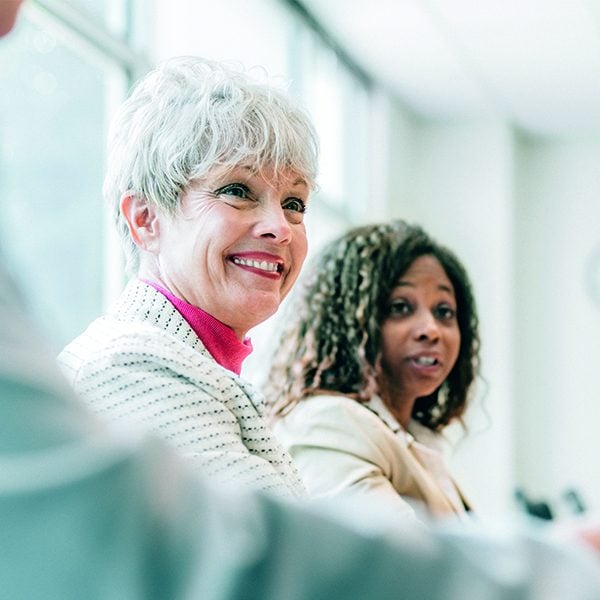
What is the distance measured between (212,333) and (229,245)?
13 centimetres

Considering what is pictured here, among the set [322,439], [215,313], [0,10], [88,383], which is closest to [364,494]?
[322,439]

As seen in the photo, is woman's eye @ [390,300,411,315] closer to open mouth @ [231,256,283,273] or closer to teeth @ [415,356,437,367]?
teeth @ [415,356,437,367]

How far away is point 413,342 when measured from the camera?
231 cm

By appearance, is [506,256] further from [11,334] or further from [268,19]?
[11,334]

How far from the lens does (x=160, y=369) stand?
1.09 m

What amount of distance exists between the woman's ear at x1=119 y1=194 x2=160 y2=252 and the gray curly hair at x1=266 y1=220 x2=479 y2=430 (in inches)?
29.4

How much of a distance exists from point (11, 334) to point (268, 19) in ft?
14.9

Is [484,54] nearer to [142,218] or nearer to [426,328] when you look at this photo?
[426,328]

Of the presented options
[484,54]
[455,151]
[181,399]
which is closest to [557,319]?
[455,151]

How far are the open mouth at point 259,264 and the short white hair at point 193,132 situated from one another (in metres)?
0.11

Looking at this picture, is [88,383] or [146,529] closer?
[146,529]

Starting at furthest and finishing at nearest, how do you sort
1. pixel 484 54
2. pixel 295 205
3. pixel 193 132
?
pixel 484 54 < pixel 295 205 < pixel 193 132

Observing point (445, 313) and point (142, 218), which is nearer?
point (142, 218)

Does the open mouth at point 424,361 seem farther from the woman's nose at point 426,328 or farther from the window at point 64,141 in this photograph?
the window at point 64,141
